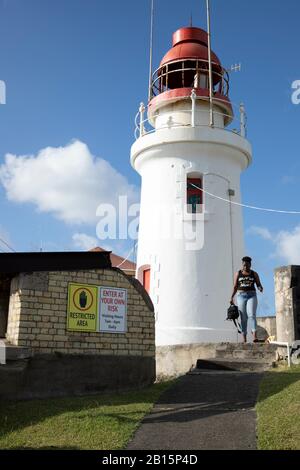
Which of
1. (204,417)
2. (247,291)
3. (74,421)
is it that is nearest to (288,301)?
(247,291)

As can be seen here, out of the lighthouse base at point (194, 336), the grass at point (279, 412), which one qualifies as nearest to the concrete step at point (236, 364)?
the grass at point (279, 412)

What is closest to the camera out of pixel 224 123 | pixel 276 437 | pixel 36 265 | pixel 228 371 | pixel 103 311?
pixel 276 437

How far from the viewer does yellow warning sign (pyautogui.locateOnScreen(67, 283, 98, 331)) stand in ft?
30.5

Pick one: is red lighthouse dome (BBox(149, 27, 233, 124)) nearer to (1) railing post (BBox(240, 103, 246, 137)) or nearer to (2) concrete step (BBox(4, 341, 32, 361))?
(1) railing post (BBox(240, 103, 246, 137))

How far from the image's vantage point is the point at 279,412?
6.84 metres

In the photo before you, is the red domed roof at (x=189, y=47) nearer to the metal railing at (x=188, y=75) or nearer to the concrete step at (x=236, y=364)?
the metal railing at (x=188, y=75)

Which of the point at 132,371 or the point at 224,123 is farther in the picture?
the point at 224,123

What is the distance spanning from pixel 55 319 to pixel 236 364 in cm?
410

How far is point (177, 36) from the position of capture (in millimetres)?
17062

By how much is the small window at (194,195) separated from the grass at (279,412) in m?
6.32

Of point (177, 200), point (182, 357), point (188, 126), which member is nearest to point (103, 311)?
point (182, 357)

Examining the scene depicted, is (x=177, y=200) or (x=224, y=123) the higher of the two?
(x=224, y=123)

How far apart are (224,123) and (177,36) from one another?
3158 millimetres

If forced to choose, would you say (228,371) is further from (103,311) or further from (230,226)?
(230,226)
